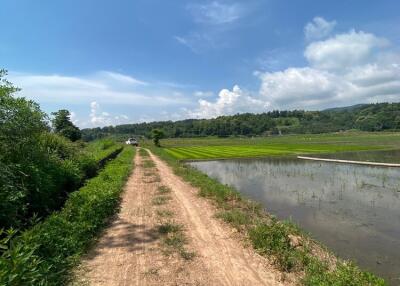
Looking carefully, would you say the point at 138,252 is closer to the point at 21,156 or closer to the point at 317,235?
the point at 21,156

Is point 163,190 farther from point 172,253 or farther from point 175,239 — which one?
point 172,253

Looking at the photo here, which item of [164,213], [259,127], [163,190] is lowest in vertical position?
[163,190]

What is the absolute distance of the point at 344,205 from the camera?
1405 centimetres

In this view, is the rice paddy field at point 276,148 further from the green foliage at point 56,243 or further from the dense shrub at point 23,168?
the green foliage at point 56,243

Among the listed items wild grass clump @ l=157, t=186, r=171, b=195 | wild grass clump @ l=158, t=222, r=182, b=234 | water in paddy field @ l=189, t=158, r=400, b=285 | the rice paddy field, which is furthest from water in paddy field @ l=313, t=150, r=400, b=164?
wild grass clump @ l=158, t=222, r=182, b=234

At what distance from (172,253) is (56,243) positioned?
2497 mm

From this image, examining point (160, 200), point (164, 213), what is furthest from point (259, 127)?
point (164, 213)

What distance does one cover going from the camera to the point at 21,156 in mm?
9664

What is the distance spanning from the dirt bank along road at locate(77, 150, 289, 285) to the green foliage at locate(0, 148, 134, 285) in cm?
39

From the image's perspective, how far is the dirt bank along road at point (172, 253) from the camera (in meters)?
6.26

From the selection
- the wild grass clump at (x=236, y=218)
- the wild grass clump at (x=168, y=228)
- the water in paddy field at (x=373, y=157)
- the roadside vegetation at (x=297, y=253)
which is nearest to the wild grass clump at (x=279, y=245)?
the roadside vegetation at (x=297, y=253)

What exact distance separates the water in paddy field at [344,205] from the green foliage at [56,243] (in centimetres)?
662

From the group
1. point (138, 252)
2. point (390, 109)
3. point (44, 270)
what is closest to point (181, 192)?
point (138, 252)

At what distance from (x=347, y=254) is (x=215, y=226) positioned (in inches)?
145
